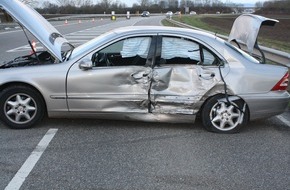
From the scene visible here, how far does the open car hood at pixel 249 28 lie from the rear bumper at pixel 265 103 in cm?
91

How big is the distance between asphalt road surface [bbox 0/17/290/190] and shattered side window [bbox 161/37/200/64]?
0.99m

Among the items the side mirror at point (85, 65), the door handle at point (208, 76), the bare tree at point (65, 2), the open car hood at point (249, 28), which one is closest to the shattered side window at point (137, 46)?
the side mirror at point (85, 65)

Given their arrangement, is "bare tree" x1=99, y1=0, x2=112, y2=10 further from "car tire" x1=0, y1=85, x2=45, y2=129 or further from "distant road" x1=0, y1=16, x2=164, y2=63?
"car tire" x1=0, y1=85, x2=45, y2=129

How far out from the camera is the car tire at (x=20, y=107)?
5371mm

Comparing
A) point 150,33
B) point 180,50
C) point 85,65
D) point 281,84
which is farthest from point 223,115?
point 85,65

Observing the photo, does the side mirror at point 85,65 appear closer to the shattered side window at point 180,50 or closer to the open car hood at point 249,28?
the shattered side window at point 180,50

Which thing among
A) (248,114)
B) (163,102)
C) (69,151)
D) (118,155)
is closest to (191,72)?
(163,102)

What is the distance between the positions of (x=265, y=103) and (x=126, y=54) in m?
2.03

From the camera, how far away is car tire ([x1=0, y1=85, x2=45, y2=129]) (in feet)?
17.6

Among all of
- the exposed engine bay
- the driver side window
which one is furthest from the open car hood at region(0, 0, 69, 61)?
the driver side window

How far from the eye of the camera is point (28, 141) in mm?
5070

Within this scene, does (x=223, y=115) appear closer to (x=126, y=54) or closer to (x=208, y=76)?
(x=208, y=76)

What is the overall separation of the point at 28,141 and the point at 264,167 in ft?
9.48

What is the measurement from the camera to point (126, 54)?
5547 millimetres
